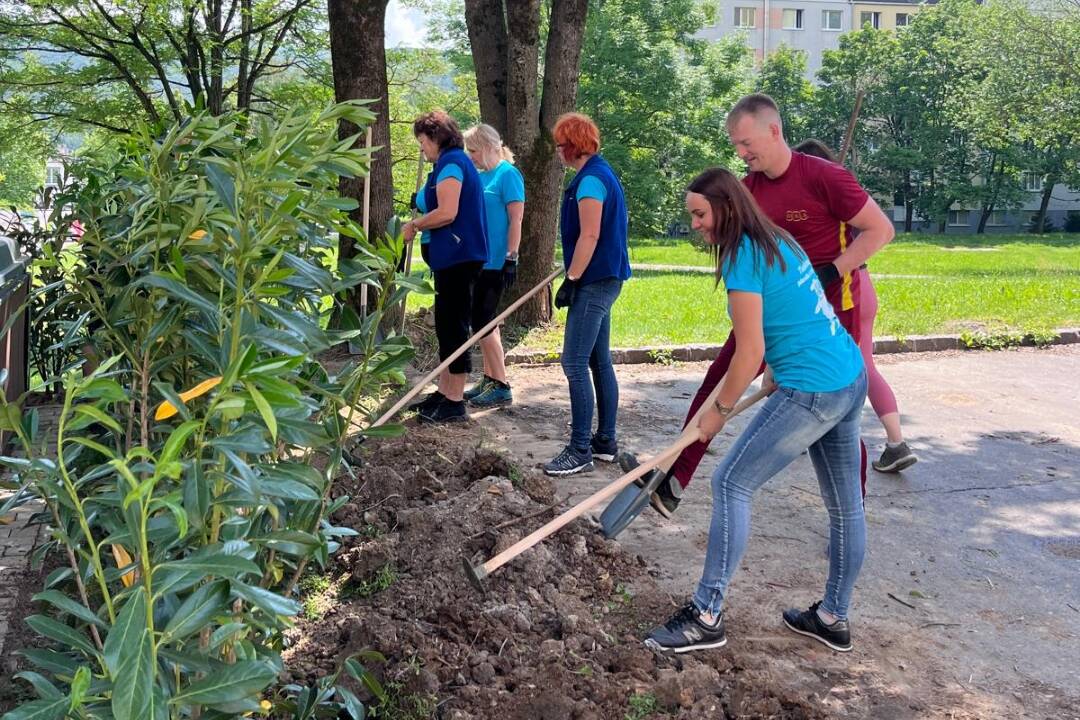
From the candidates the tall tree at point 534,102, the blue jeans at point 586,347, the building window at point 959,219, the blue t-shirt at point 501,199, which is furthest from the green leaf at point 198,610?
the building window at point 959,219

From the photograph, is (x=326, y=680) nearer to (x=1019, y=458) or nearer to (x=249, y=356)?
(x=249, y=356)

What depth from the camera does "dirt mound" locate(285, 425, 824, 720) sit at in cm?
346

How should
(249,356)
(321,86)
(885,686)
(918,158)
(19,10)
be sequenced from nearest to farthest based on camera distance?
1. (249,356)
2. (885,686)
3. (19,10)
4. (321,86)
5. (918,158)

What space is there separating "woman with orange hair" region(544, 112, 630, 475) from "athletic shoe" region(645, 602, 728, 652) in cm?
233

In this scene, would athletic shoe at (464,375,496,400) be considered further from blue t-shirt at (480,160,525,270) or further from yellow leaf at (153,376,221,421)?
yellow leaf at (153,376,221,421)

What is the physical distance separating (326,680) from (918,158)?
177ft

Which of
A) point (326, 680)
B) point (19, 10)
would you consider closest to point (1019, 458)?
point (326, 680)

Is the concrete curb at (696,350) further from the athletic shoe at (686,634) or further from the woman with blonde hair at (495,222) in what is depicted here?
the athletic shoe at (686,634)

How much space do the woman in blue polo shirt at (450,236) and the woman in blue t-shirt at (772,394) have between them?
10.8 ft

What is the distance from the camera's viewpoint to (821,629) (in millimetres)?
4133

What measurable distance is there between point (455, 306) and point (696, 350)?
3.91 metres

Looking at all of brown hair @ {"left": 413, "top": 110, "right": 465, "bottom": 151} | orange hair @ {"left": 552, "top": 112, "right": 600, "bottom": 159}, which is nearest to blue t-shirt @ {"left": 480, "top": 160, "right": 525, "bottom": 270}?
brown hair @ {"left": 413, "top": 110, "right": 465, "bottom": 151}

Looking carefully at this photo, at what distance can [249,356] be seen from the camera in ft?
6.50

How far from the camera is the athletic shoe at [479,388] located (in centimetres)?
822
